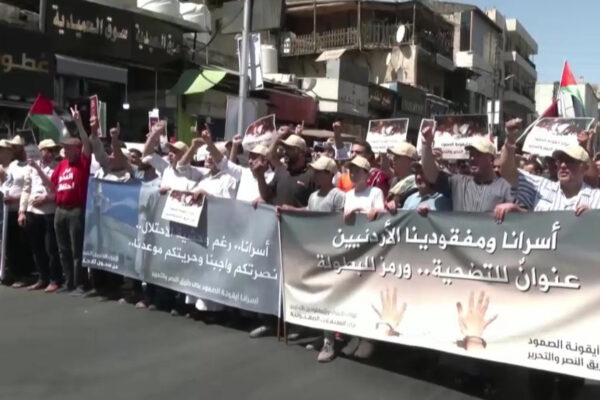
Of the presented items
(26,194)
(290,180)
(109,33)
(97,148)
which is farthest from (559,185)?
(109,33)

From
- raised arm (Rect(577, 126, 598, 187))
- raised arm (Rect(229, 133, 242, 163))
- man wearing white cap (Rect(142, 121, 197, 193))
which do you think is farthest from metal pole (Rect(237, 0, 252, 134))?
raised arm (Rect(577, 126, 598, 187))

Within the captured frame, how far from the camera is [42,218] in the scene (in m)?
8.80

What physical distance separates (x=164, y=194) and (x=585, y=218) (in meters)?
4.45

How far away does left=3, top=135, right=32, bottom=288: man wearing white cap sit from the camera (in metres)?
9.05

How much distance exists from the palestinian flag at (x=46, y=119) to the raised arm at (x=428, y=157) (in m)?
6.27

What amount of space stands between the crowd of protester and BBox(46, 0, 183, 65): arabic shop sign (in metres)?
5.26

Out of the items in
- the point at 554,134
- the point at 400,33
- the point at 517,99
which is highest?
the point at 400,33

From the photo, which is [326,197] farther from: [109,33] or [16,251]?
[109,33]

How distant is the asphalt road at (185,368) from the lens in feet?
17.0

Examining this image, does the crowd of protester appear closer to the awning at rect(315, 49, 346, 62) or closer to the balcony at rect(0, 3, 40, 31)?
the balcony at rect(0, 3, 40, 31)

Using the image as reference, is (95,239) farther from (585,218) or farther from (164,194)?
(585,218)

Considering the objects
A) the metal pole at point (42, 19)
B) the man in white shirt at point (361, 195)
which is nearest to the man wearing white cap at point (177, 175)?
the man in white shirt at point (361, 195)

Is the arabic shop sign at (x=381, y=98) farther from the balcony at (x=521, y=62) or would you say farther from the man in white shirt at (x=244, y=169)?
the balcony at (x=521, y=62)

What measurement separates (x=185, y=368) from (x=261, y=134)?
95.1 inches
